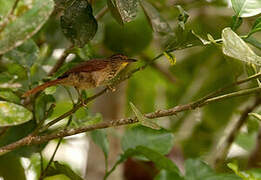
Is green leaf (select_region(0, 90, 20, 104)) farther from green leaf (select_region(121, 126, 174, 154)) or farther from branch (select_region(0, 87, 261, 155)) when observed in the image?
green leaf (select_region(121, 126, 174, 154))

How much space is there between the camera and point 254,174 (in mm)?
753

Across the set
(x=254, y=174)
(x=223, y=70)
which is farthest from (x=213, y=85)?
(x=254, y=174)

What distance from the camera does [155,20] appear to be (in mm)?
708

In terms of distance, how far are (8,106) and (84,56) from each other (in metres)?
0.16

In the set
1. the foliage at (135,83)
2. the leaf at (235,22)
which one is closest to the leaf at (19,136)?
the foliage at (135,83)

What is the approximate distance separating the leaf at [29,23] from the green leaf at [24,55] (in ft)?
0.78

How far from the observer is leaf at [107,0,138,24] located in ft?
1.94

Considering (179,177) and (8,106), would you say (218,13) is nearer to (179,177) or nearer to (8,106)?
(179,177)

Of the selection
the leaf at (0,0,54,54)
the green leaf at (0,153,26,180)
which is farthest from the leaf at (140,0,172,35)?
the green leaf at (0,153,26,180)

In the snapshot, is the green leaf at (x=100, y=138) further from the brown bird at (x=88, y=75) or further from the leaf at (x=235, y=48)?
the leaf at (x=235, y=48)

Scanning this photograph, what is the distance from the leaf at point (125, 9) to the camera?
1.94ft

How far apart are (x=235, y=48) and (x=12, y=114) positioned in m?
0.27

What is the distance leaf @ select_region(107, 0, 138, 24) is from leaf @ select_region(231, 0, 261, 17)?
0.38ft

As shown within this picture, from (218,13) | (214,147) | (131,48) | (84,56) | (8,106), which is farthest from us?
(218,13)
